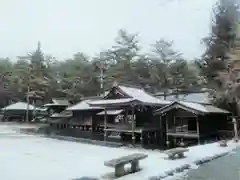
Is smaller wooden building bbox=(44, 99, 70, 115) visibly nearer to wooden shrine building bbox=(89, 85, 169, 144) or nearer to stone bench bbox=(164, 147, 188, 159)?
wooden shrine building bbox=(89, 85, 169, 144)

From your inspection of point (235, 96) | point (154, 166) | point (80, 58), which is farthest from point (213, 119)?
point (80, 58)

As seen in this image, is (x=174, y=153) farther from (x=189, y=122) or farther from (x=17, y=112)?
(x=17, y=112)

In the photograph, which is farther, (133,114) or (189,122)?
(189,122)

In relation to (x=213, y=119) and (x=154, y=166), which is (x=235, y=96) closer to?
(x=213, y=119)

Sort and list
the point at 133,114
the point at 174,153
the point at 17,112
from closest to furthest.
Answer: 1. the point at 174,153
2. the point at 133,114
3. the point at 17,112

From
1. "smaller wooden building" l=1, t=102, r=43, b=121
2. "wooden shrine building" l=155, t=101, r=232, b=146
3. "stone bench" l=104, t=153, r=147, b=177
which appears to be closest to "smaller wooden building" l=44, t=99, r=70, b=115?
"smaller wooden building" l=1, t=102, r=43, b=121

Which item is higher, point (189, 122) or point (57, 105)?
point (57, 105)

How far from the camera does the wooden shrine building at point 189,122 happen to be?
638 inches

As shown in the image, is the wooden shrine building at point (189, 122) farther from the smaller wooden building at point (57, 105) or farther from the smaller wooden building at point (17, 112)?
the smaller wooden building at point (17, 112)

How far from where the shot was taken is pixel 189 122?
58.7 ft

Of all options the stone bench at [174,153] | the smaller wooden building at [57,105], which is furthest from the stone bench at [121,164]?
the smaller wooden building at [57,105]

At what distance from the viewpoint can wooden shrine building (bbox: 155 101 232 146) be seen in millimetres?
16203

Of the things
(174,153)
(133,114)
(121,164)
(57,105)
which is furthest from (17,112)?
(121,164)

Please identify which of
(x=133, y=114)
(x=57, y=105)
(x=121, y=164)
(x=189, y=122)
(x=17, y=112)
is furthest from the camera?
(x=17, y=112)
